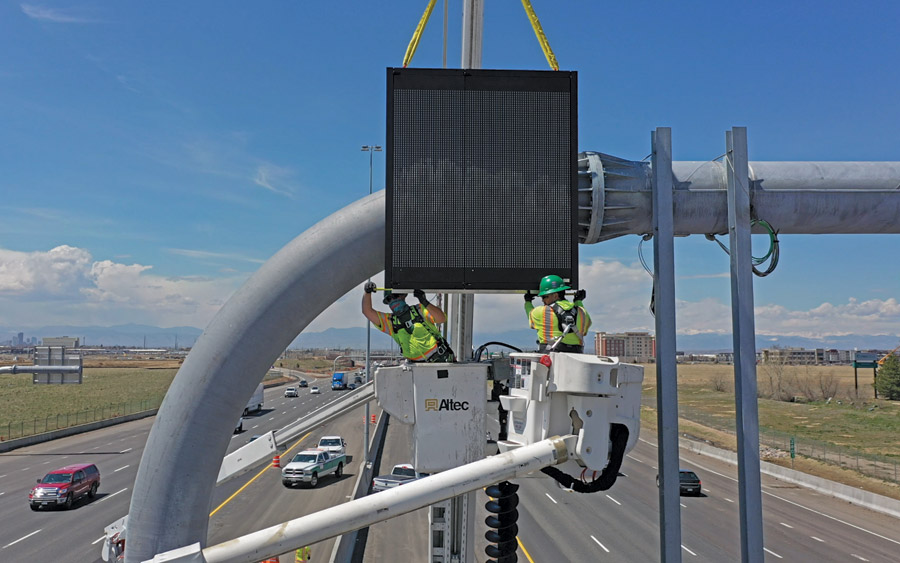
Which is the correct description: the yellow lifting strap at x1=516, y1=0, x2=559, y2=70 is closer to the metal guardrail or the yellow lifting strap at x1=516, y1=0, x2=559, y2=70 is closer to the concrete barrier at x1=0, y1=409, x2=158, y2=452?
the metal guardrail

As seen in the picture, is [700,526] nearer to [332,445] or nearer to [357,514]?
[332,445]

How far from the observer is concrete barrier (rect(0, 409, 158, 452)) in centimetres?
3881

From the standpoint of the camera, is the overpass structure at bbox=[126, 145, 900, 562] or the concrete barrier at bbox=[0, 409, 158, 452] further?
the concrete barrier at bbox=[0, 409, 158, 452]

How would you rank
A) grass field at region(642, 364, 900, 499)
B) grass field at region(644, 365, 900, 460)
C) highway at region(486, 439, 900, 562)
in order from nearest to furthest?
highway at region(486, 439, 900, 562) → grass field at region(642, 364, 900, 499) → grass field at region(644, 365, 900, 460)

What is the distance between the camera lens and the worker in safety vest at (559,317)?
5922 mm

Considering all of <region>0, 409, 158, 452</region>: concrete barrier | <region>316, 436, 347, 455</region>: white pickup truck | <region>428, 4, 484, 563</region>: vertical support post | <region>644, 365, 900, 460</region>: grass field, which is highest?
<region>428, 4, 484, 563</region>: vertical support post

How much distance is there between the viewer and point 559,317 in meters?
5.93

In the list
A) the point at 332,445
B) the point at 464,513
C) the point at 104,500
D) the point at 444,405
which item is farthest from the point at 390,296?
the point at 332,445

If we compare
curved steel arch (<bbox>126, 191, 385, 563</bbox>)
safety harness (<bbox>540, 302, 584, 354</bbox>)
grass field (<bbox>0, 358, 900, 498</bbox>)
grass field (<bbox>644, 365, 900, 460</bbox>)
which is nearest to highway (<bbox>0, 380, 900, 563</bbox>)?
grass field (<bbox>0, 358, 900, 498</bbox>)

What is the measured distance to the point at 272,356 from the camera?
20.3 feet

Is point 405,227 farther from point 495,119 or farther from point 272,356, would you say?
point 272,356

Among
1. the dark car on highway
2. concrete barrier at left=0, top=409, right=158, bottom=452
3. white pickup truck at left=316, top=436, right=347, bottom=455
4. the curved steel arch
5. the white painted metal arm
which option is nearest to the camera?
the white painted metal arm

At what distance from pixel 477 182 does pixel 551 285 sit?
1.25 m

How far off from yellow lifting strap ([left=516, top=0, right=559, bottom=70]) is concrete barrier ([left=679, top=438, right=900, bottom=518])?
96.6 feet
